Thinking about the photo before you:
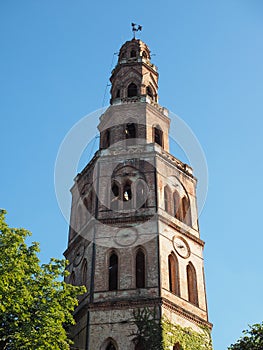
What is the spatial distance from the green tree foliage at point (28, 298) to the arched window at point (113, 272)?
4.11 metres

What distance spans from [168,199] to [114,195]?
2.91 meters

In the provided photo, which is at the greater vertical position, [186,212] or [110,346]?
[186,212]

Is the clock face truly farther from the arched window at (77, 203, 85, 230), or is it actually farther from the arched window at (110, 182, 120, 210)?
the arched window at (77, 203, 85, 230)

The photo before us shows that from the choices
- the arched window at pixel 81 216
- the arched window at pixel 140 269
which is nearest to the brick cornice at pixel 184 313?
the arched window at pixel 140 269

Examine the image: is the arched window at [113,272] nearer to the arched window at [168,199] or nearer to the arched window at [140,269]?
the arched window at [140,269]

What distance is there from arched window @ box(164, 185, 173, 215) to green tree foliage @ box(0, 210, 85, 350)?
825 centimetres

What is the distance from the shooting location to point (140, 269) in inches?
1048

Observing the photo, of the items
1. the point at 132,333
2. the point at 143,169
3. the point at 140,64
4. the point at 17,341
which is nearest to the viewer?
the point at 17,341

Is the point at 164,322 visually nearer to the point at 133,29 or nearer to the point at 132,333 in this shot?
the point at 132,333

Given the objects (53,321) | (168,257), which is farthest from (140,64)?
(53,321)

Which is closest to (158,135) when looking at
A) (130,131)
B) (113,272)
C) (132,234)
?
(130,131)

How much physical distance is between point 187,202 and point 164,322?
28.4 ft

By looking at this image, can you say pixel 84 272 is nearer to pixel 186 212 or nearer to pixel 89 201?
pixel 89 201

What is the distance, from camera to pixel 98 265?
26594 mm
